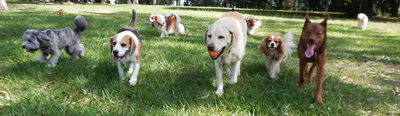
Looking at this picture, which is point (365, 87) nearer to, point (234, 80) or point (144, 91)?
point (234, 80)

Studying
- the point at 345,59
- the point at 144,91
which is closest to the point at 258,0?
the point at 345,59

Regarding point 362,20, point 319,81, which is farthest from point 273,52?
point 362,20

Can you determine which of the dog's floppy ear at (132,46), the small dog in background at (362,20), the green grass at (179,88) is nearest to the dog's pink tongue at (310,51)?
the green grass at (179,88)

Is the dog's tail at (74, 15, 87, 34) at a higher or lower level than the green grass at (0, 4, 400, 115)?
higher

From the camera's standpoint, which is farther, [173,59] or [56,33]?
[173,59]

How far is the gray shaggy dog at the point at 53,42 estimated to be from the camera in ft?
12.7

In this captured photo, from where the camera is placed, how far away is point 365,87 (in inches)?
144

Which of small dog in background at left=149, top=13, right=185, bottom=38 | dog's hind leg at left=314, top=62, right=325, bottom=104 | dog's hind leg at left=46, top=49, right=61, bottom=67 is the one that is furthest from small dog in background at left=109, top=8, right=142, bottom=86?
small dog in background at left=149, top=13, right=185, bottom=38

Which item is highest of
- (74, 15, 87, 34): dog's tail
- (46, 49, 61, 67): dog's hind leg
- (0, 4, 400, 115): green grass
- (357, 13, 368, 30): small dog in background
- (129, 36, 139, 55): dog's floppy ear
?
(357, 13, 368, 30): small dog in background

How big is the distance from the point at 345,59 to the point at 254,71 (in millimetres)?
2775

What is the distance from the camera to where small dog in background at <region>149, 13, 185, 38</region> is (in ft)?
24.3

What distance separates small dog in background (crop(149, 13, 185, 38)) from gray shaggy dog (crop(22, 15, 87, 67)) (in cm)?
291

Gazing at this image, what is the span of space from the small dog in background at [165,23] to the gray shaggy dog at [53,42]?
291cm

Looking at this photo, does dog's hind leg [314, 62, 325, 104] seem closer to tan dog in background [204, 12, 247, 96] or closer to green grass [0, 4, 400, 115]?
green grass [0, 4, 400, 115]
